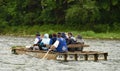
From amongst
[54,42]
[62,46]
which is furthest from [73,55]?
[54,42]

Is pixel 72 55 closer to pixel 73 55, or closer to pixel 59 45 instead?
pixel 73 55

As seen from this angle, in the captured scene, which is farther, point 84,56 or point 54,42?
point 54,42

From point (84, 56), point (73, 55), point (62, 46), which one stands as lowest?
point (84, 56)

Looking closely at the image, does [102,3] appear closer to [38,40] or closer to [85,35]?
[85,35]

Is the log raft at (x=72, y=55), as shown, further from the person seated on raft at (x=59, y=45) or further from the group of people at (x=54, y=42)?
the group of people at (x=54, y=42)

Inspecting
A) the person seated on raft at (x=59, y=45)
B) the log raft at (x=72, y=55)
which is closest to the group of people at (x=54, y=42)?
the person seated on raft at (x=59, y=45)

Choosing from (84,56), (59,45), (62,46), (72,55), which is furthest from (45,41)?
(84,56)

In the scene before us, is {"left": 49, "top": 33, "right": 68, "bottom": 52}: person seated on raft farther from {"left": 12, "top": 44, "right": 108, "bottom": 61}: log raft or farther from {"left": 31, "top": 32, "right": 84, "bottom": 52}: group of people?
{"left": 12, "top": 44, "right": 108, "bottom": 61}: log raft

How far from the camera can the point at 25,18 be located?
77.5 meters

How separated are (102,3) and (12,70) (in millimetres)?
44162

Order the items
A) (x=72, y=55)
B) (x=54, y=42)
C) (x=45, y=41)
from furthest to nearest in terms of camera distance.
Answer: (x=45, y=41), (x=54, y=42), (x=72, y=55)

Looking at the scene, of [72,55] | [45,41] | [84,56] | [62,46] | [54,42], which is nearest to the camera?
A: [72,55]

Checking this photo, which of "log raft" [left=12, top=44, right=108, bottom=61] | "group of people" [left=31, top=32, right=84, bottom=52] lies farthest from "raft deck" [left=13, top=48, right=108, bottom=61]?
"group of people" [left=31, top=32, right=84, bottom=52]

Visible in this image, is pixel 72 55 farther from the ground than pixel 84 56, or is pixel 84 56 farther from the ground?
pixel 72 55
